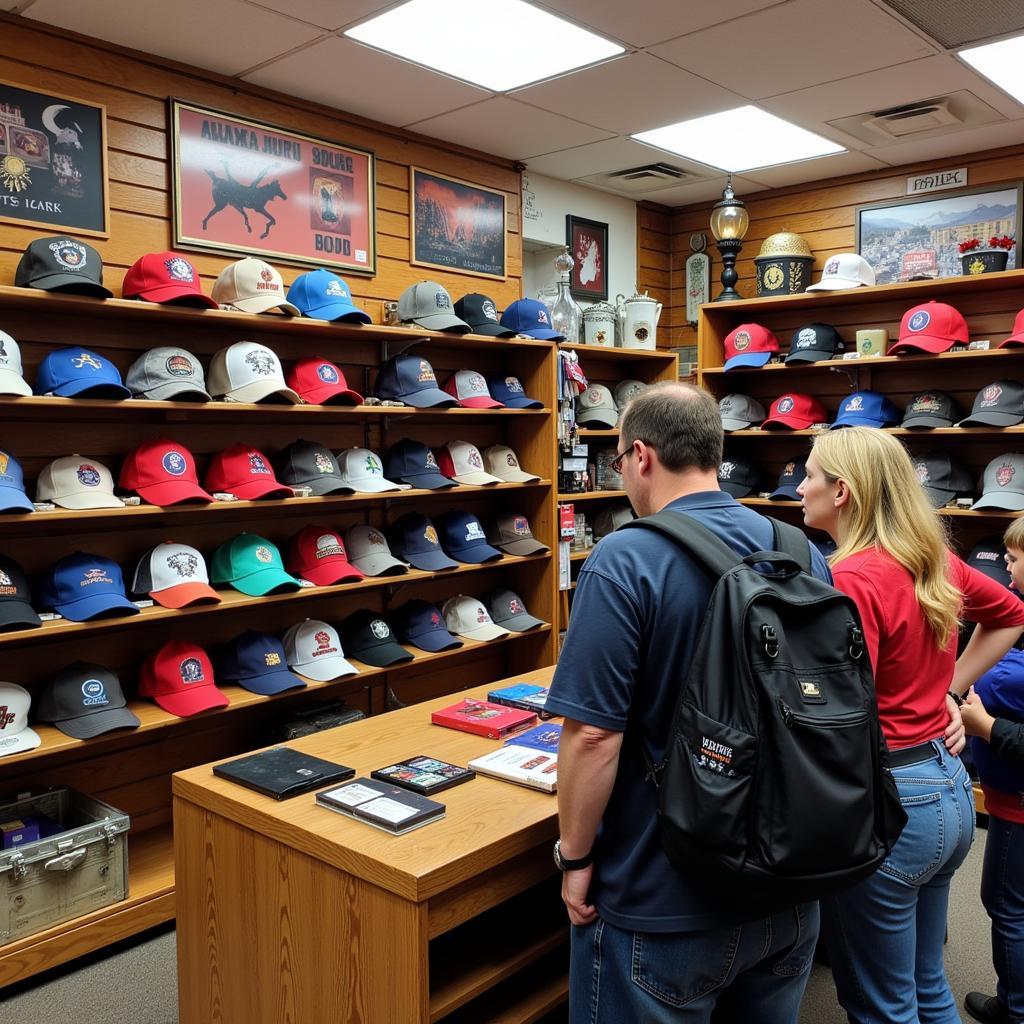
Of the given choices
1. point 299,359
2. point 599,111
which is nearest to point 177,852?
point 299,359

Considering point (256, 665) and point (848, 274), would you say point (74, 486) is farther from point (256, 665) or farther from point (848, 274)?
point (848, 274)

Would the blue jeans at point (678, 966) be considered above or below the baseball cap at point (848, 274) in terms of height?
below

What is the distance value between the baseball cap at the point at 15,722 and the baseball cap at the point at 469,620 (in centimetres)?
179

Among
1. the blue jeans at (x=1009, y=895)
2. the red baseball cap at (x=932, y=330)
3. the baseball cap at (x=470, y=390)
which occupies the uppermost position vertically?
the red baseball cap at (x=932, y=330)

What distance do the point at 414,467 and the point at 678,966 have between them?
113 inches

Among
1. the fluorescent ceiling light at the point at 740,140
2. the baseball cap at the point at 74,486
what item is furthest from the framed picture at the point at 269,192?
the fluorescent ceiling light at the point at 740,140

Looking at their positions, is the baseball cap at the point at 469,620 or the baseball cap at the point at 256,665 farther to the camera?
the baseball cap at the point at 469,620

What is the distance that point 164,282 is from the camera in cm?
320

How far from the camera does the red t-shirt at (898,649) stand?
6.12 feet

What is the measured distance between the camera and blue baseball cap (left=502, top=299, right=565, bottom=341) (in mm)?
4559

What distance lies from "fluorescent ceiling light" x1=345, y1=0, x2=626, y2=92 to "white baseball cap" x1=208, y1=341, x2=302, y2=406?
1.14 metres

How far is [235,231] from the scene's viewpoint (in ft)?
12.3

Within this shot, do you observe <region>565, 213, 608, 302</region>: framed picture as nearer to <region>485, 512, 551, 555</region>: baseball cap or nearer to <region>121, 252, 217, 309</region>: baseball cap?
<region>485, 512, 551, 555</region>: baseball cap

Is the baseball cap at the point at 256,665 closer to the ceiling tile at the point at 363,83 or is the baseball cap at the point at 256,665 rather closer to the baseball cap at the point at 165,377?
the baseball cap at the point at 165,377
